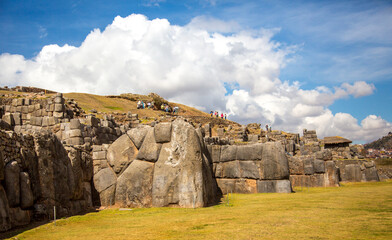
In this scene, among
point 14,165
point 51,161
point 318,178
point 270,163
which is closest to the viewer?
point 14,165

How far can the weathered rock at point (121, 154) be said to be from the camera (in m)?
13.6

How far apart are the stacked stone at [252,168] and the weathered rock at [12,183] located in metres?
9.73

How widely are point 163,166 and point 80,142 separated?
6028 millimetres

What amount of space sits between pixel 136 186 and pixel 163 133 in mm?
2264

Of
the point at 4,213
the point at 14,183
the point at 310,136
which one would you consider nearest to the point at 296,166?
the point at 14,183

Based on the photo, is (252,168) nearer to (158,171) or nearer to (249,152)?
(249,152)

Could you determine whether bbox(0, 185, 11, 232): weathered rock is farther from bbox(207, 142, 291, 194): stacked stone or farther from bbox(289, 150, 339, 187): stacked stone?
bbox(289, 150, 339, 187): stacked stone

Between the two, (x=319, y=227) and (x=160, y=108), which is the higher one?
(x=160, y=108)

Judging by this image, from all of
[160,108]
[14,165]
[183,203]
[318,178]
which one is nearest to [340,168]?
[318,178]

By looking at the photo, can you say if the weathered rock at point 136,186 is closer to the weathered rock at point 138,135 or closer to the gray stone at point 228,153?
the weathered rock at point 138,135

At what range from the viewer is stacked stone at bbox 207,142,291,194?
635 inches

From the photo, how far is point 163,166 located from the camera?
41.4 feet

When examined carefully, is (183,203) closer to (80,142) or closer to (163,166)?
(163,166)

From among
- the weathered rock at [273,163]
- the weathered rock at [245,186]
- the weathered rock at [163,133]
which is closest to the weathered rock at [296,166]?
the weathered rock at [273,163]
